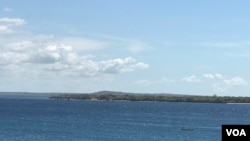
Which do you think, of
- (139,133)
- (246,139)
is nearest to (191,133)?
(139,133)

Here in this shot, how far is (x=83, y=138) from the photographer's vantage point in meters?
102

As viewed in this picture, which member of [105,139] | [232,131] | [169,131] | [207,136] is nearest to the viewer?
[232,131]

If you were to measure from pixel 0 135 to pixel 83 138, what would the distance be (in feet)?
54.5

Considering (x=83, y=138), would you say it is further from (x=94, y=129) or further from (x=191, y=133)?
(x=191, y=133)

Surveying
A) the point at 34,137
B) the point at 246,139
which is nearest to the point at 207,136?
the point at 34,137

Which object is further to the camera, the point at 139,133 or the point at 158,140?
the point at 139,133

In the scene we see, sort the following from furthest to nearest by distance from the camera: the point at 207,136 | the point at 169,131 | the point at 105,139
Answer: the point at 169,131
the point at 207,136
the point at 105,139

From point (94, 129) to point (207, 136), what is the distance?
26.9m

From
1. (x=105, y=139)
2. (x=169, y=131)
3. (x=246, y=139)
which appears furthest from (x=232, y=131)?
(x=169, y=131)

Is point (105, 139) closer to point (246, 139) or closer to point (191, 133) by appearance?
point (191, 133)

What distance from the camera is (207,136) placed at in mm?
113000

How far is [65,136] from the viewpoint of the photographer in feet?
343

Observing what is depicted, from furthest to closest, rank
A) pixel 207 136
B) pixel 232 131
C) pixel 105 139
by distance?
1. pixel 207 136
2. pixel 105 139
3. pixel 232 131

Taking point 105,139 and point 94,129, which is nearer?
point 105,139
